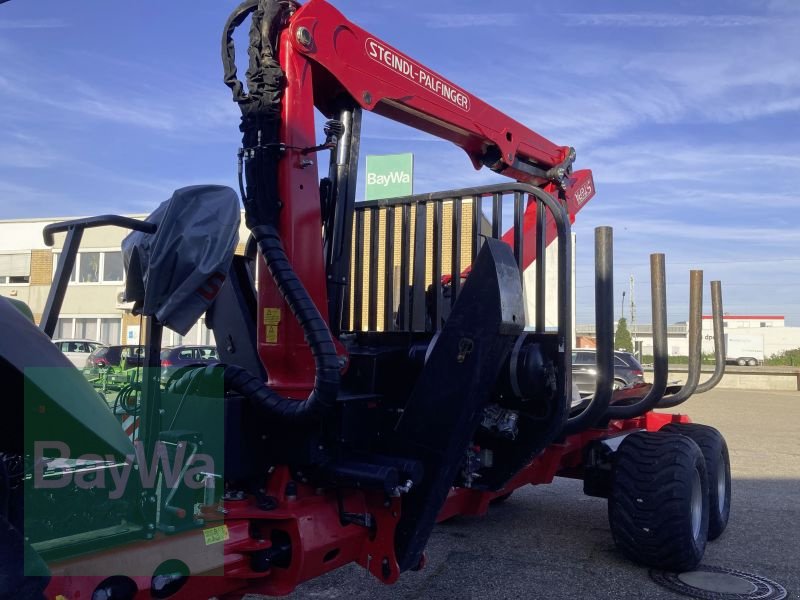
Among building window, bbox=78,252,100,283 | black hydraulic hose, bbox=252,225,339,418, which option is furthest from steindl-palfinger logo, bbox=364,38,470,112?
building window, bbox=78,252,100,283

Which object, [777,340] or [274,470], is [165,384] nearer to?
[274,470]

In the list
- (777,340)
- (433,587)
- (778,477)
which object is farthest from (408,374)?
(777,340)

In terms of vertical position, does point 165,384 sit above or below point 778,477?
above

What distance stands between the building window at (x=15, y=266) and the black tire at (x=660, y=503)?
4.17m

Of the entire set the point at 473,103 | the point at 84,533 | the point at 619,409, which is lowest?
the point at 84,533

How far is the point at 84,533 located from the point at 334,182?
222 centimetres

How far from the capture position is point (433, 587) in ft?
15.9

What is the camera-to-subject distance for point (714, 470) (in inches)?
241

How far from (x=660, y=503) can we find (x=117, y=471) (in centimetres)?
370

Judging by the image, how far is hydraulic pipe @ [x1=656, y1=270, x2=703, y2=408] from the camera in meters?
6.08

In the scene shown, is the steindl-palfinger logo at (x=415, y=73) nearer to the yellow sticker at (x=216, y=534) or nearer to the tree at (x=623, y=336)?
the yellow sticker at (x=216, y=534)

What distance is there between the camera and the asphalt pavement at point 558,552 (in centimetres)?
480

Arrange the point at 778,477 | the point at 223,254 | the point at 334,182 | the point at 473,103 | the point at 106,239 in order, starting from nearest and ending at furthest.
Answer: the point at 223,254 → the point at 106,239 → the point at 334,182 → the point at 473,103 → the point at 778,477

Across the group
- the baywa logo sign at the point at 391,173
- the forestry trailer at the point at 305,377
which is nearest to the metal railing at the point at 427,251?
the forestry trailer at the point at 305,377
